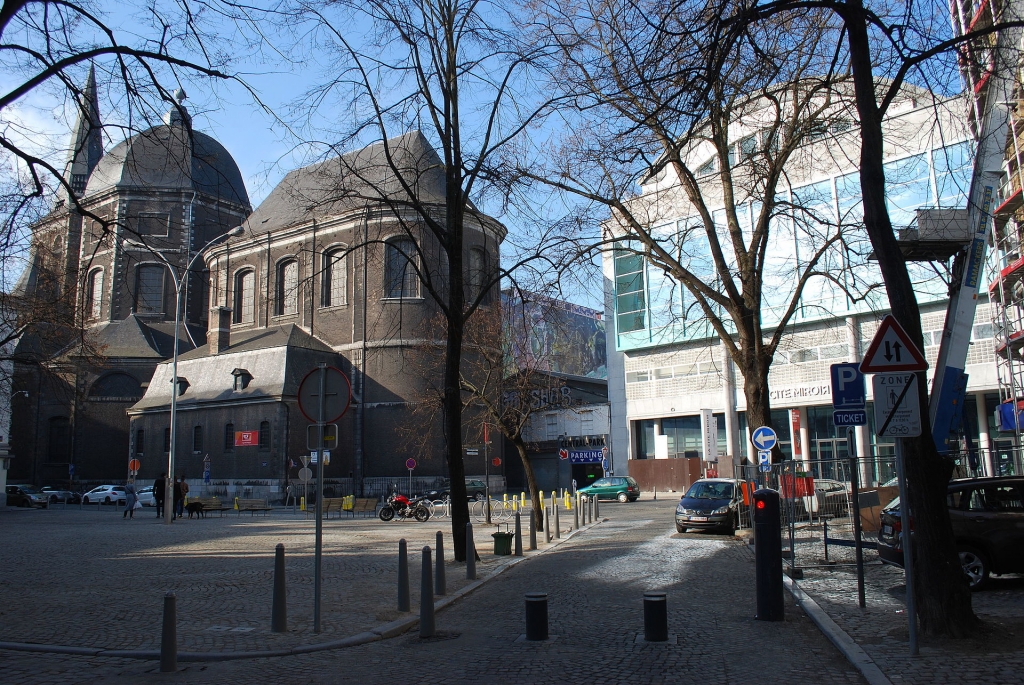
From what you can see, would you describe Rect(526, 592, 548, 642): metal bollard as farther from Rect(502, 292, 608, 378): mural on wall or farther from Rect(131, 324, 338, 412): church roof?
Rect(131, 324, 338, 412): church roof

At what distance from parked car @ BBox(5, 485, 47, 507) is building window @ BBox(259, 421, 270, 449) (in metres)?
14.0

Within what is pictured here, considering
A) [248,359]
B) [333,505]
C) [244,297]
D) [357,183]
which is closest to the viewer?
[357,183]

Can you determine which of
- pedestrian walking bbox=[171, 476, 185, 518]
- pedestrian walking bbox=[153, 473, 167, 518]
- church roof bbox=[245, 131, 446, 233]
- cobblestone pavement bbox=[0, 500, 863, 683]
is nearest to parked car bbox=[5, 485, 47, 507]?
pedestrian walking bbox=[153, 473, 167, 518]

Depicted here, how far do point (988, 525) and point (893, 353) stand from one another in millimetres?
4797

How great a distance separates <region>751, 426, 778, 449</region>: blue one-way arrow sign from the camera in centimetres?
1709

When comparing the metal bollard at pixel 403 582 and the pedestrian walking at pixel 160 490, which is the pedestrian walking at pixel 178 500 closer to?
the pedestrian walking at pixel 160 490

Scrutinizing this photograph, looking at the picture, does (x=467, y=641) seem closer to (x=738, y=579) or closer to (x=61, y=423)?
(x=738, y=579)

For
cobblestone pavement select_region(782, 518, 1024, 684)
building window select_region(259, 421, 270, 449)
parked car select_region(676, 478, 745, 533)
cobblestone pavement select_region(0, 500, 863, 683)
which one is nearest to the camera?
cobblestone pavement select_region(782, 518, 1024, 684)

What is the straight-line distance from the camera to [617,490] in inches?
1729

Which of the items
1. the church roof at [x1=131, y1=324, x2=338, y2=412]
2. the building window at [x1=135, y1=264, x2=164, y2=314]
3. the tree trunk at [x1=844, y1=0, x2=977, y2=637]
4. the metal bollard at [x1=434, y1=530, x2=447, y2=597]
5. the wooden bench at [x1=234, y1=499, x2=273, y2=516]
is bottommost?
the wooden bench at [x1=234, y1=499, x2=273, y2=516]

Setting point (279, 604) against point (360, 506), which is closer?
point (279, 604)

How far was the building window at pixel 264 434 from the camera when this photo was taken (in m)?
46.4

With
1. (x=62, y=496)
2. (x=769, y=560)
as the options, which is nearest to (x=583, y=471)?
(x=62, y=496)

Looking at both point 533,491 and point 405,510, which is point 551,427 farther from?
point 533,491
